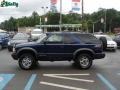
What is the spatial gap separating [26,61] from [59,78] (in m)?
3.16

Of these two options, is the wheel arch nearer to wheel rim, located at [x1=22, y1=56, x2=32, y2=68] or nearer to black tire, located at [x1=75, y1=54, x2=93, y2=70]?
black tire, located at [x1=75, y1=54, x2=93, y2=70]

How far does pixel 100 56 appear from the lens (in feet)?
50.6

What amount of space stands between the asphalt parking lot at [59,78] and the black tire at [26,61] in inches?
11.8

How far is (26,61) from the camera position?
15.2m

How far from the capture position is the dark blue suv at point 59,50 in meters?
15.2

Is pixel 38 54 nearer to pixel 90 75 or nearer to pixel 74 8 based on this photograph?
pixel 90 75

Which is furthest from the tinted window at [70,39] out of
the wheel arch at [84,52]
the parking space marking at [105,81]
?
the parking space marking at [105,81]

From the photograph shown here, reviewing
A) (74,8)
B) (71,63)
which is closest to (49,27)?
(74,8)

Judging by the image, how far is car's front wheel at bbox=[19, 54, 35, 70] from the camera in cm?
1520

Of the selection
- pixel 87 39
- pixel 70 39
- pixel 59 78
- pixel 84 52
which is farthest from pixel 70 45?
pixel 59 78

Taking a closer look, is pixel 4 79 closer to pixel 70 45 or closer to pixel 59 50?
pixel 59 50

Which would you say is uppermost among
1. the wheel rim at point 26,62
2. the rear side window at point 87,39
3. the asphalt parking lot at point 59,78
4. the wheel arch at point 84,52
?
the rear side window at point 87,39

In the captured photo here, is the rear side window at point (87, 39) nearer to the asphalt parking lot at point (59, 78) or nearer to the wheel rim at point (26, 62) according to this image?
the asphalt parking lot at point (59, 78)

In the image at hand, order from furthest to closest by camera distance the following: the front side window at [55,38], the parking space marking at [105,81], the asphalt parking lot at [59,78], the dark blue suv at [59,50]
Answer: the front side window at [55,38] < the dark blue suv at [59,50] < the asphalt parking lot at [59,78] < the parking space marking at [105,81]
